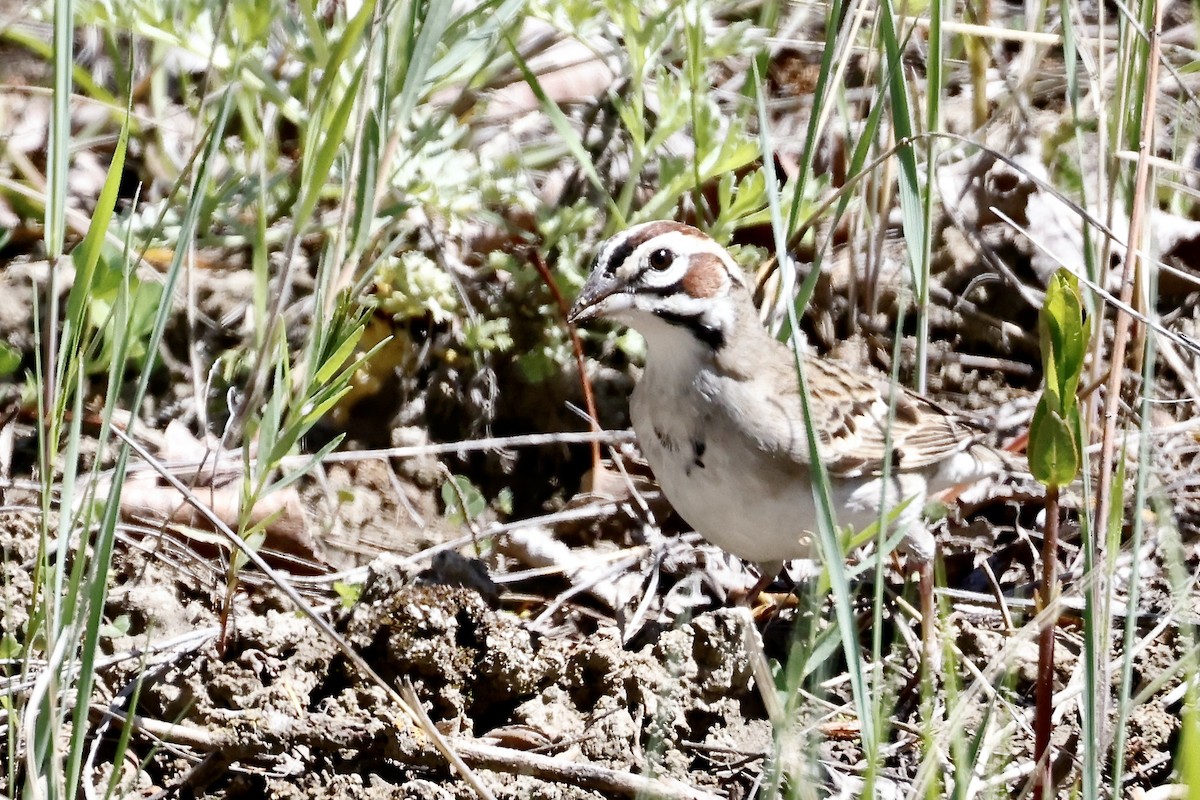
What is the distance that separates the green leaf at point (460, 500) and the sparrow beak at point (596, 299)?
1146 millimetres

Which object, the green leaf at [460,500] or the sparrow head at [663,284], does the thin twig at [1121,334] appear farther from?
the green leaf at [460,500]

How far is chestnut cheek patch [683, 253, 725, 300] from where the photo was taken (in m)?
3.88

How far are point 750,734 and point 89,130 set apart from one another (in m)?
3.11

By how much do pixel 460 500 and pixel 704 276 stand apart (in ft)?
4.13

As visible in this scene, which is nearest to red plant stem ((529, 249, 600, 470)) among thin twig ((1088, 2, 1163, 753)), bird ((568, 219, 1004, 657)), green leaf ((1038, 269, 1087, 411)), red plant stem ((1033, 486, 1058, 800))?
bird ((568, 219, 1004, 657))

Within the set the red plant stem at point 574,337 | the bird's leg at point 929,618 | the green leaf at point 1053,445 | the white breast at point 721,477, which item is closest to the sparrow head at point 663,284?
the white breast at point 721,477

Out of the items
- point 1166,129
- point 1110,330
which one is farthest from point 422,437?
point 1166,129

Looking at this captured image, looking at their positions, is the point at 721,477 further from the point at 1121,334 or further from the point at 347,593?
the point at 1121,334

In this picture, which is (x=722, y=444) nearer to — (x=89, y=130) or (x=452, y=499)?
(x=452, y=499)

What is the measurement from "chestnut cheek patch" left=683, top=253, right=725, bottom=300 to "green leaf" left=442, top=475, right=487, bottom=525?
1197mm

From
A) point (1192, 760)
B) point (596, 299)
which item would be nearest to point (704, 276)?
point (596, 299)

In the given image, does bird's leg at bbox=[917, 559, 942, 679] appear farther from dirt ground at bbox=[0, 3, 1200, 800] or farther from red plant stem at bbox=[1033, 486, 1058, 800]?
red plant stem at bbox=[1033, 486, 1058, 800]

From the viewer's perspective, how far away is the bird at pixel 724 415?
3.80 m

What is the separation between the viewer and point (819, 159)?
560cm
